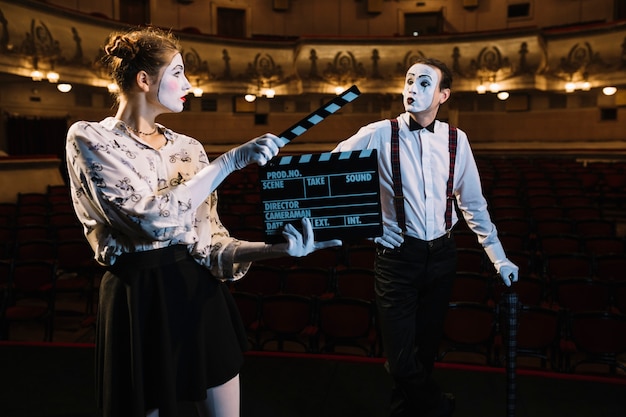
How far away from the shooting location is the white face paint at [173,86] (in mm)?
1835

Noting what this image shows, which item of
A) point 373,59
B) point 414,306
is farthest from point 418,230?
point 373,59

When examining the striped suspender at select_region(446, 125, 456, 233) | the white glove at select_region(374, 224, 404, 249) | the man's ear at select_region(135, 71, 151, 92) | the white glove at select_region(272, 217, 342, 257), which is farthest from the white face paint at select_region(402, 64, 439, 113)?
the man's ear at select_region(135, 71, 151, 92)

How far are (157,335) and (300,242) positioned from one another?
58 centimetres

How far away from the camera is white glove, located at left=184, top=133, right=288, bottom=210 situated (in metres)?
1.77

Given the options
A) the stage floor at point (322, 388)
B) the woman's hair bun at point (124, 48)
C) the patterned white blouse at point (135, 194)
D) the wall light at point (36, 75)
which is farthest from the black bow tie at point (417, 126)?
the wall light at point (36, 75)

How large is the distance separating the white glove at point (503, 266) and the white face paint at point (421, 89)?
0.85m

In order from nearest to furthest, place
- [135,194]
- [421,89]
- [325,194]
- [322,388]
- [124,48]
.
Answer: [135,194], [124,48], [325,194], [421,89], [322,388]

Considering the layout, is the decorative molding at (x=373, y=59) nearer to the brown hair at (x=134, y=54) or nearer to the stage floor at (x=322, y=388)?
the stage floor at (x=322, y=388)

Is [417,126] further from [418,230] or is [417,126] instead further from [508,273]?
[508,273]

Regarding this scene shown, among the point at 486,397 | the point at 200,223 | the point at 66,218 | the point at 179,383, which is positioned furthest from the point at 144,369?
the point at 66,218

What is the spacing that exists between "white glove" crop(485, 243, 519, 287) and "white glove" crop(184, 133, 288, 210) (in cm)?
153

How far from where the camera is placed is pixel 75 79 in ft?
51.8

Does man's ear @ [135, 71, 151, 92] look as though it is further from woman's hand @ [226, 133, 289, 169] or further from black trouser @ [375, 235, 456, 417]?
black trouser @ [375, 235, 456, 417]

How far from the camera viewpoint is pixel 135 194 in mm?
1668
